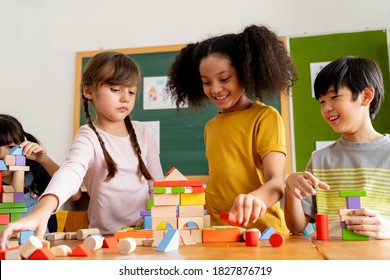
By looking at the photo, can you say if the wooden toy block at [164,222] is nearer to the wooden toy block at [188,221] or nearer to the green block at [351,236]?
the wooden toy block at [188,221]

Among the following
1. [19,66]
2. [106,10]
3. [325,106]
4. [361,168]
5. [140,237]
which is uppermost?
[106,10]

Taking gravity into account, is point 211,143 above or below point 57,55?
below

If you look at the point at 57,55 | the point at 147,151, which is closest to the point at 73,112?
the point at 57,55

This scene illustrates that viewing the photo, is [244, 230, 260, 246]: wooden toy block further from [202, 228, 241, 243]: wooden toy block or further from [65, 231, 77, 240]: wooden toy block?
[65, 231, 77, 240]: wooden toy block

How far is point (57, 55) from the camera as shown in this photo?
9.23 feet

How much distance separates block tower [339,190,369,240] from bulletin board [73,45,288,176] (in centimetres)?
158

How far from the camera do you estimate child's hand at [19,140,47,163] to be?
1.16 meters

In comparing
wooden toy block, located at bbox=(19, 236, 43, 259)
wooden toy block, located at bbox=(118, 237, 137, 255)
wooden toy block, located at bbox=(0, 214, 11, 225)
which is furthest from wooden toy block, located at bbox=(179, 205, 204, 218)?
wooden toy block, located at bbox=(0, 214, 11, 225)

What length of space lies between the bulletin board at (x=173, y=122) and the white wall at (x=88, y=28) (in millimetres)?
67

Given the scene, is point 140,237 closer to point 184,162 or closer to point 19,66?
point 184,162

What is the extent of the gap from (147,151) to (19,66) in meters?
1.86

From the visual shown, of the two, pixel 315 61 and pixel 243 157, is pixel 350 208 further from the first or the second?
pixel 315 61

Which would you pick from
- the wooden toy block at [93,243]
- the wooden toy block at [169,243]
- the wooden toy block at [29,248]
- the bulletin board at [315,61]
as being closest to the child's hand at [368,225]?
the wooden toy block at [169,243]

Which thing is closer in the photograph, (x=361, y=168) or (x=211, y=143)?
(x=361, y=168)
